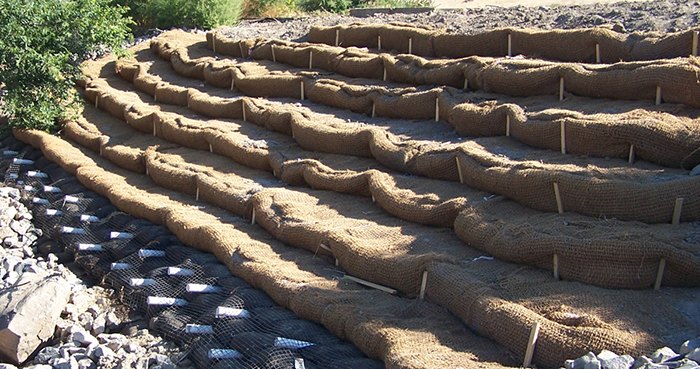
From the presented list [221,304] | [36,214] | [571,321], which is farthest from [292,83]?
[571,321]

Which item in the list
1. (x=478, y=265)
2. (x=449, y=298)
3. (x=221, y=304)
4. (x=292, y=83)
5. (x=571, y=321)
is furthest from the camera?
(x=292, y=83)

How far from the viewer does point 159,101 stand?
34.2ft

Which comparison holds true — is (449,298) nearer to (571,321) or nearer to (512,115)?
(571,321)

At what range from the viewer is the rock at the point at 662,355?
10.3 feet

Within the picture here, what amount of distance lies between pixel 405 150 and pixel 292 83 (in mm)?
3110

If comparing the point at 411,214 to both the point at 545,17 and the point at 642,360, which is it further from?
the point at 545,17

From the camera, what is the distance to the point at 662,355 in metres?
3.17

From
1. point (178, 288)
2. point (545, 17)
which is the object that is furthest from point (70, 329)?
point (545, 17)

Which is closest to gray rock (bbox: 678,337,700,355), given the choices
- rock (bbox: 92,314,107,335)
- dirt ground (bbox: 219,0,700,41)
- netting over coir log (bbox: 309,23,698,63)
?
netting over coir log (bbox: 309,23,698,63)

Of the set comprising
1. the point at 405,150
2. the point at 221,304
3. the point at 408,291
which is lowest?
the point at 221,304

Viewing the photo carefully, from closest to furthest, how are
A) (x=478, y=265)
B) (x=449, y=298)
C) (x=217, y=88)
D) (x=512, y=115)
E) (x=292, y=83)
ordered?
(x=449, y=298)
(x=478, y=265)
(x=512, y=115)
(x=292, y=83)
(x=217, y=88)

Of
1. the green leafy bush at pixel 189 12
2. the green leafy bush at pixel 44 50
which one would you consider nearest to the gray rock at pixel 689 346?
the green leafy bush at pixel 44 50

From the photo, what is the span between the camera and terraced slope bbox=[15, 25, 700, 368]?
12.7 ft

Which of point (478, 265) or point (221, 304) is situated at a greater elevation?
A: point (478, 265)
